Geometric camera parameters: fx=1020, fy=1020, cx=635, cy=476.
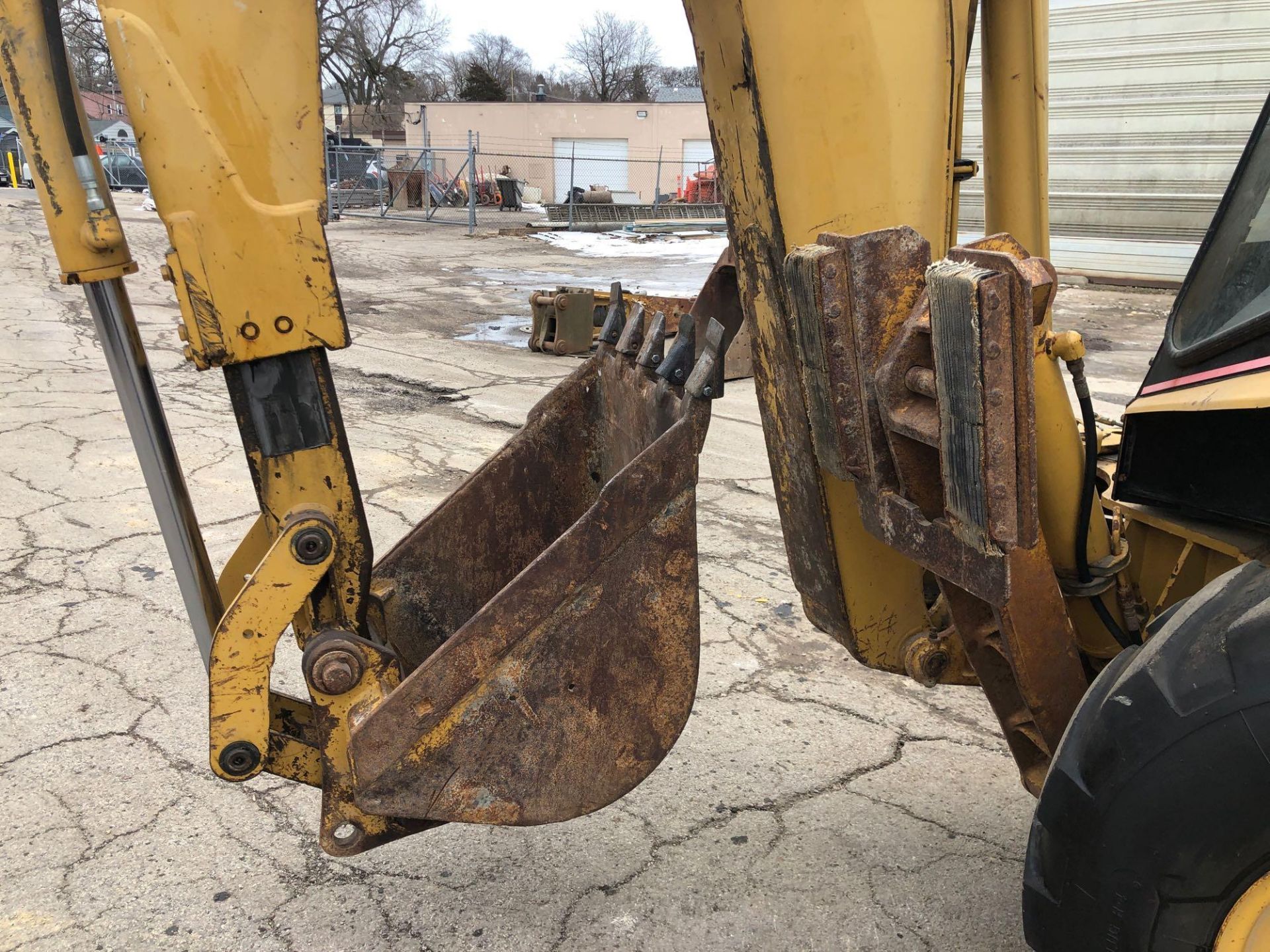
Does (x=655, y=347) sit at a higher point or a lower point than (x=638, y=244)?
higher

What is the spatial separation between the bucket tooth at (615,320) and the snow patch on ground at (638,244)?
Answer: 1512cm

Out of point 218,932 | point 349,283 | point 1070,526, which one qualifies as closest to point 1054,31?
point 349,283

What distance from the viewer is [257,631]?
5.84ft

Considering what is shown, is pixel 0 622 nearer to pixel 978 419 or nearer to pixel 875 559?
pixel 875 559

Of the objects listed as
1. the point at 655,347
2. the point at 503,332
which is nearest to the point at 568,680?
the point at 655,347

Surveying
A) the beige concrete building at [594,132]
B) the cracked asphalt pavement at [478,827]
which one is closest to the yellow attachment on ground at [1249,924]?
the cracked asphalt pavement at [478,827]

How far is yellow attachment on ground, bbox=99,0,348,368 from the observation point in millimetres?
1467

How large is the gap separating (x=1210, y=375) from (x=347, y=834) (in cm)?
182

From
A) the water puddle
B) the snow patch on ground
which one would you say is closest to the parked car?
the snow patch on ground

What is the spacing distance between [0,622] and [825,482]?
327cm

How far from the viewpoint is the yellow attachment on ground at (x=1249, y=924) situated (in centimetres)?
153

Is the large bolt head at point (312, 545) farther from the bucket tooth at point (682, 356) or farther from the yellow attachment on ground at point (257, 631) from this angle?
the bucket tooth at point (682, 356)

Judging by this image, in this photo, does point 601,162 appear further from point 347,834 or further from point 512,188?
point 347,834

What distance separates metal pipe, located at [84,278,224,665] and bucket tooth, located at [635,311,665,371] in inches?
39.7
